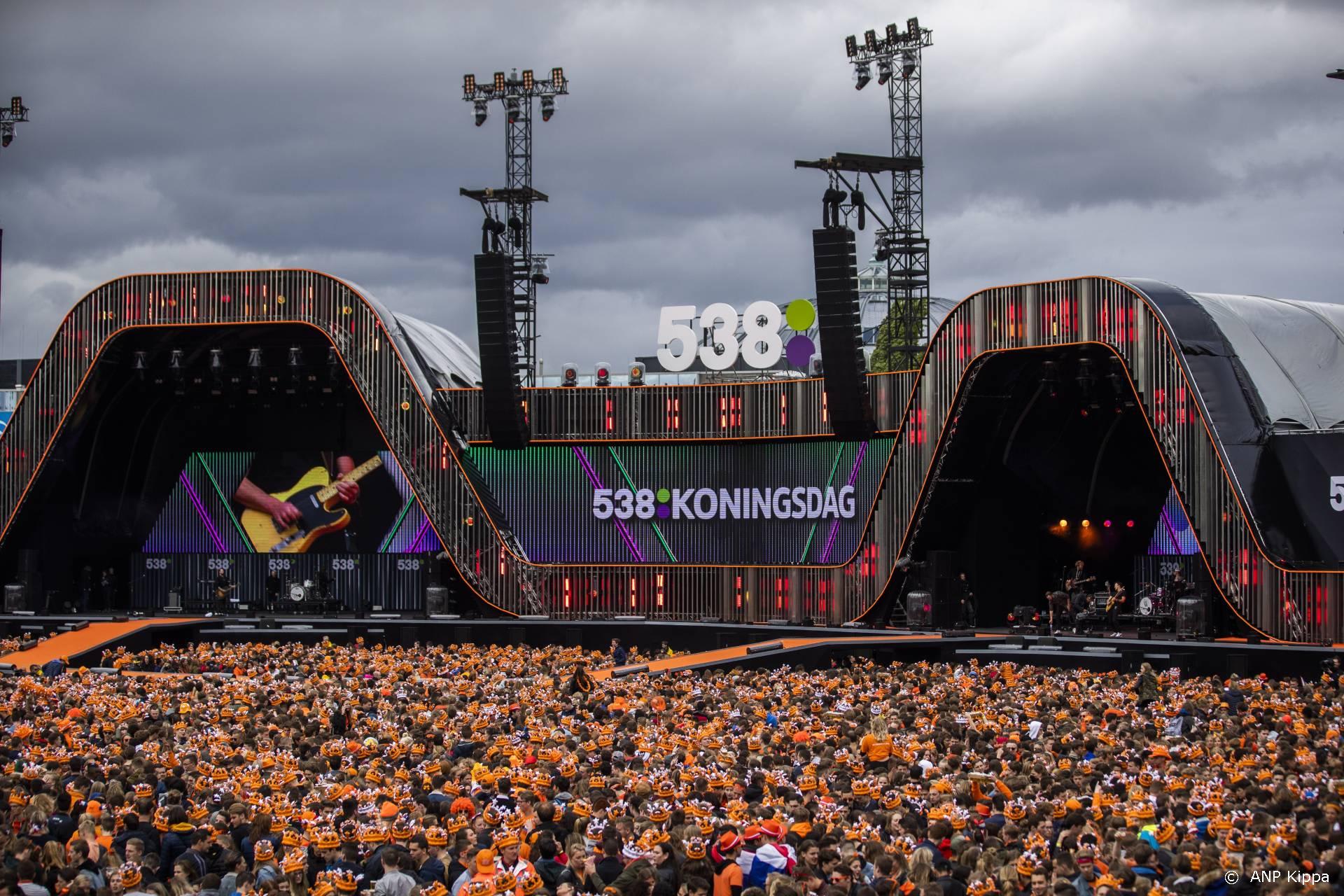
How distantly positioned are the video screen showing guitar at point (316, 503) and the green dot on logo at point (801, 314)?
11.1 meters

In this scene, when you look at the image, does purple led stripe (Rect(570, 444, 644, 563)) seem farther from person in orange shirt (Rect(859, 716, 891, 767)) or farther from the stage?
person in orange shirt (Rect(859, 716, 891, 767))

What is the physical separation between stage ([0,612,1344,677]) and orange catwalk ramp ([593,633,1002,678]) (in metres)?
0.03

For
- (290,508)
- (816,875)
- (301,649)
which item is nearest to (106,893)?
(816,875)

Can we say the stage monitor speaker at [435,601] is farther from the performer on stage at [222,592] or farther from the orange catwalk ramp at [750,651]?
the orange catwalk ramp at [750,651]

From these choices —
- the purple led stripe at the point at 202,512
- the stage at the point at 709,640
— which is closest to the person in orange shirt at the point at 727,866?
the stage at the point at 709,640

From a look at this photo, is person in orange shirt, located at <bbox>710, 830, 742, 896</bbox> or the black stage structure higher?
the black stage structure

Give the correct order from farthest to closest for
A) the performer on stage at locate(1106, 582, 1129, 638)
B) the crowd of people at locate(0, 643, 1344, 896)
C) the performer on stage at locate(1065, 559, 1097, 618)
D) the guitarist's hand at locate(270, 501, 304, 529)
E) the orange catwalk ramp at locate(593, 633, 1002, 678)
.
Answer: the guitarist's hand at locate(270, 501, 304, 529) < the performer on stage at locate(1065, 559, 1097, 618) < the performer on stage at locate(1106, 582, 1129, 638) < the orange catwalk ramp at locate(593, 633, 1002, 678) < the crowd of people at locate(0, 643, 1344, 896)

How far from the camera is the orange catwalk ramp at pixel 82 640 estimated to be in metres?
30.8

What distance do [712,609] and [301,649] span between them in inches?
396

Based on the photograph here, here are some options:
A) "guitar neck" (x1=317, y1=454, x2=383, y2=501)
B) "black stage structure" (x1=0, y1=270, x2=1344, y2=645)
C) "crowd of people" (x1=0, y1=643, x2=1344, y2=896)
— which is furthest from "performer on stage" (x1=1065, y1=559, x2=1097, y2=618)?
"guitar neck" (x1=317, y1=454, x2=383, y2=501)

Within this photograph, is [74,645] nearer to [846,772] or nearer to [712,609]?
[712,609]

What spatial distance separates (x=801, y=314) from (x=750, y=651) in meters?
11.6

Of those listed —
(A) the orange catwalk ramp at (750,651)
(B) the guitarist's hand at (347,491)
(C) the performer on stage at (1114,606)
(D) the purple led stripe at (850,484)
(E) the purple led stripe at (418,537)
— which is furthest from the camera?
(B) the guitarist's hand at (347,491)

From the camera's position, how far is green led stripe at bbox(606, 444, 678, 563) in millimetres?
37156
